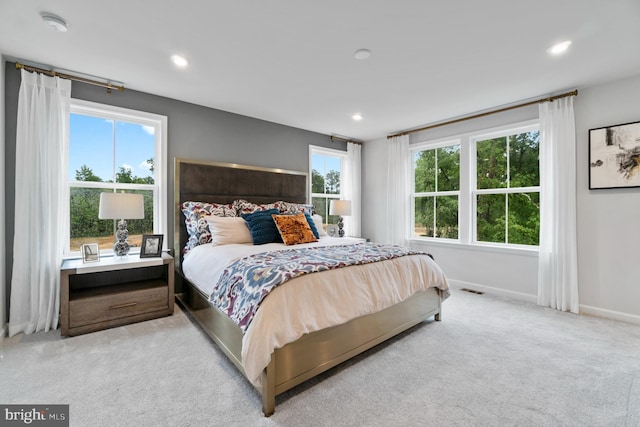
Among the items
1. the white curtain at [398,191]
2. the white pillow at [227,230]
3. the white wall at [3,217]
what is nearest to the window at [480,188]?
the white curtain at [398,191]

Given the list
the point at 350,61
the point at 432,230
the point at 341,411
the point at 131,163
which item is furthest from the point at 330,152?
the point at 341,411

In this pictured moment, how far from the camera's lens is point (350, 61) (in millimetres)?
2543

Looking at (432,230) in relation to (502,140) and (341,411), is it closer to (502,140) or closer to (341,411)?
(502,140)

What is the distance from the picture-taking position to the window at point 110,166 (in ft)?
9.71

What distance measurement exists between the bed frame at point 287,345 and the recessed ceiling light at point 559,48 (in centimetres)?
231

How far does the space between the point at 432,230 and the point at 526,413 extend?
3.21 metres

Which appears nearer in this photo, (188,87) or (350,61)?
(350,61)

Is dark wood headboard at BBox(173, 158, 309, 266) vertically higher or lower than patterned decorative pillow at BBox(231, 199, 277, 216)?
higher

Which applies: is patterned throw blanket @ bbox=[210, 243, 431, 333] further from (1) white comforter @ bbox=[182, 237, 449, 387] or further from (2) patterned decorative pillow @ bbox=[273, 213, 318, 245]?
(2) patterned decorative pillow @ bbox=[273, 213, 318, 245]

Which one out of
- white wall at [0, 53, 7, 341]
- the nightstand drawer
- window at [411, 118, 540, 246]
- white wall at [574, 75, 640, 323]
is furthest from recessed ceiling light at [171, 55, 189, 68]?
white wall at [574, 75, 640, 323]

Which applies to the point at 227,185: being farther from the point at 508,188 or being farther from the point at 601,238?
the point at 601,238

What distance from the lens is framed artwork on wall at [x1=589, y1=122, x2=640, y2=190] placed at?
9.20 feet

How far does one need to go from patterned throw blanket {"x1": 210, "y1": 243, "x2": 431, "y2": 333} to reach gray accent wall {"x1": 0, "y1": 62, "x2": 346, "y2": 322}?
70.9 inches

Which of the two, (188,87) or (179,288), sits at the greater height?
(188,87)
